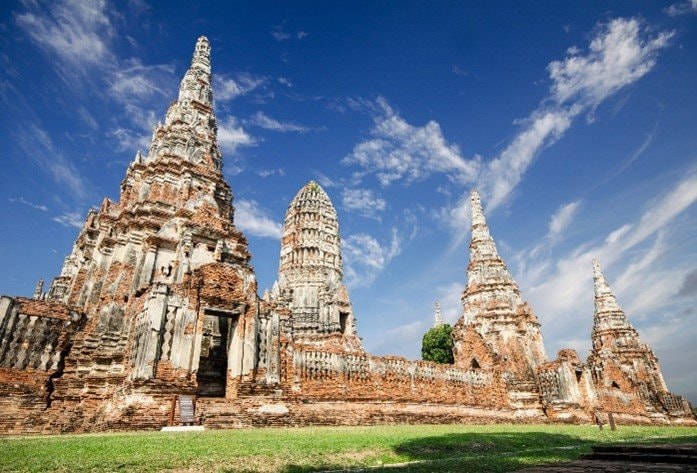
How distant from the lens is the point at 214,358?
16.6 m

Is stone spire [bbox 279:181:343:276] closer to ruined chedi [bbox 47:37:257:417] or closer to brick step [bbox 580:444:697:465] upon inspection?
ruined chedi [bbox 47:37:257:417]

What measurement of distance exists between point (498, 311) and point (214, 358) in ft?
67.2

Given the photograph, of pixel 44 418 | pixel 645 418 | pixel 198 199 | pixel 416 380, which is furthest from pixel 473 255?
pixel 44 418

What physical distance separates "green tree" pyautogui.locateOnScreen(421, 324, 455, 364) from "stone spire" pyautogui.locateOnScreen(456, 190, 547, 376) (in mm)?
11245

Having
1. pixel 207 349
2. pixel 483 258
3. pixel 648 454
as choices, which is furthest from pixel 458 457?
pixel 483 258

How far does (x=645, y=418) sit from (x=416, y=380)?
1767 cm

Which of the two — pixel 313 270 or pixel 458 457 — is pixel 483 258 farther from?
pixel 458 457

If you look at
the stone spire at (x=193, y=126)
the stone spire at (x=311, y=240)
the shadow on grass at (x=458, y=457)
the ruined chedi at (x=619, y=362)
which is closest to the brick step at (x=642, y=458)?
the shadow on grass at (x=458, y=457)

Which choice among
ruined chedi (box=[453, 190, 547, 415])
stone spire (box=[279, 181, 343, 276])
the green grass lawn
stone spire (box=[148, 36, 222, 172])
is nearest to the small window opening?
stone spire (box=[279, 181, 343, 276])

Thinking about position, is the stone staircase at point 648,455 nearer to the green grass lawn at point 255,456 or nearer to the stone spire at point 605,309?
the green grass lawn at point 255,456

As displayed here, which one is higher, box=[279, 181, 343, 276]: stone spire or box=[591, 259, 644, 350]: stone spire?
box=[279, 181, 343, 276]: stone spire

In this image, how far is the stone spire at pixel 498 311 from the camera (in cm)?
2741

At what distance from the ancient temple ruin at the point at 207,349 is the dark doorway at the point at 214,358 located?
56 millimetres

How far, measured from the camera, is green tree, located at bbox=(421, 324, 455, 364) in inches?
1669
